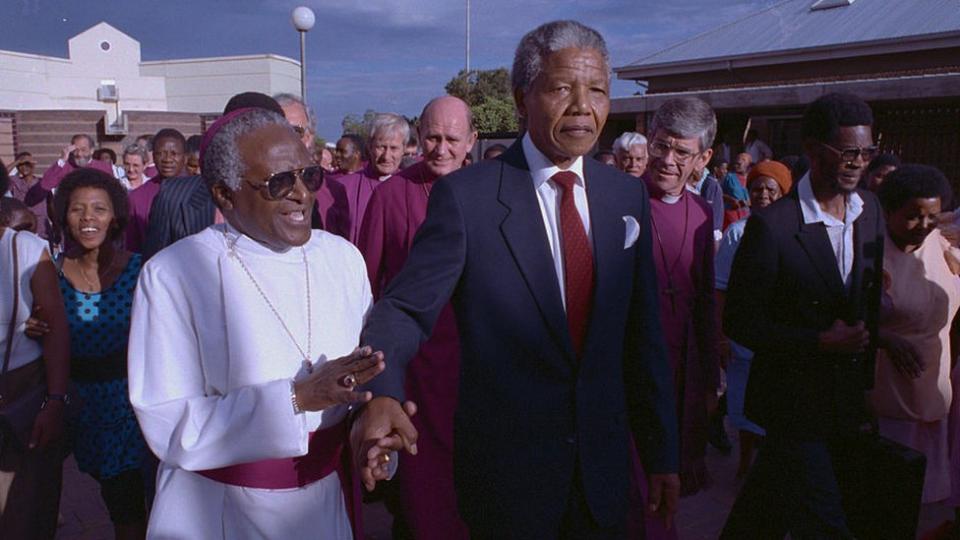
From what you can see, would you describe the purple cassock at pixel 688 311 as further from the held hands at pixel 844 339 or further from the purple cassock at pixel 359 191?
the purple cassock at pixel 359 191

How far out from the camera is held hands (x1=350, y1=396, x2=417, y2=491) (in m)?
1.70

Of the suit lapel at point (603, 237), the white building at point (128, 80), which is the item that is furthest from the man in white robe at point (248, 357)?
the white building at point (128, 80)

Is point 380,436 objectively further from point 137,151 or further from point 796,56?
point 796,56

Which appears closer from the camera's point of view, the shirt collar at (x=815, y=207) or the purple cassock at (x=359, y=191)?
the shirt collar at (x=815, y=207)

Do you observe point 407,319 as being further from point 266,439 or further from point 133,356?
point 133,356

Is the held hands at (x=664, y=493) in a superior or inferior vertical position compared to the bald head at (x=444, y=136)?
inferior

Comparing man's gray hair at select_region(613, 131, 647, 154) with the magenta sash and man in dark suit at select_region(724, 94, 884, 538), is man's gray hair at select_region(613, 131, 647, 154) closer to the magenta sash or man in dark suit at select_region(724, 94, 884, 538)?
man in dark suit at select_region(724, 94, 884, 538)

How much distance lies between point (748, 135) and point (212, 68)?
78.3ft

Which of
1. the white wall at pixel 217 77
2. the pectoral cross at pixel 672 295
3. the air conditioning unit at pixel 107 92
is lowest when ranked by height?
the pectoral cross at pixel 672 295

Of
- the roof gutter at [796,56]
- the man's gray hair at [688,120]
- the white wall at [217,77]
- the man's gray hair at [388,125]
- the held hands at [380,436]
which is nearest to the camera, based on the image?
the held hands at [380,436]

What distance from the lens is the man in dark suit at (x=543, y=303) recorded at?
2.20m

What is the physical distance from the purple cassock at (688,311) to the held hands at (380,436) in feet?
7.11

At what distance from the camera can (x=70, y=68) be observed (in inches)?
1178

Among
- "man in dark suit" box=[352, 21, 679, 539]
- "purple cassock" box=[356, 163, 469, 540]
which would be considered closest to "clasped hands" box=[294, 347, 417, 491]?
"man in dark suit" box=[352, 21, 679, 539]
